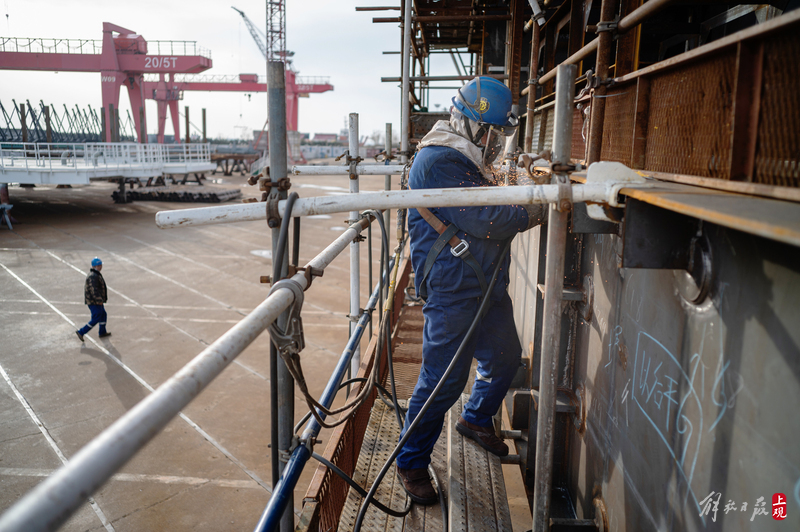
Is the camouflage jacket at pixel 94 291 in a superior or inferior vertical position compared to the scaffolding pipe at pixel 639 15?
inferior

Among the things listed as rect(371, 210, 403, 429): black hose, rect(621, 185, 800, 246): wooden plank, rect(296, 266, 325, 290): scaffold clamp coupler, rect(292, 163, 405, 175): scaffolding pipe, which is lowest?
rect(371, 210, 403, 429): black hose

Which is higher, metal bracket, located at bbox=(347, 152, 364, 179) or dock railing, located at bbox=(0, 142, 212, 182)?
dock railing, located at bbox=(0, 142, 212, 182)

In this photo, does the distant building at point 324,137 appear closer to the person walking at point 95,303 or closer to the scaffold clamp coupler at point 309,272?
the person walking at point 95,303

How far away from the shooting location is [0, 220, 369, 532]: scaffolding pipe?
712 mm

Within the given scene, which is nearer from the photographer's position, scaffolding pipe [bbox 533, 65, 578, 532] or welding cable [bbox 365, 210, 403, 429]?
scaffolding pipe [bbox 533, 65, 578, 532]

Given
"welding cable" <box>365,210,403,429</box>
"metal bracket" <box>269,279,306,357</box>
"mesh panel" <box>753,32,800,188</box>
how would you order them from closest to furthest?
"mesh panel" <box>753,32,800,188</box>, "metal bracket" <box>269,279,306,357</box>, "welding cable" <box>365,210,403,429</box>

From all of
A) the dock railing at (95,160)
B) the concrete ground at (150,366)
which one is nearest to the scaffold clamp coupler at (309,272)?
the concrete ground at (150,366)

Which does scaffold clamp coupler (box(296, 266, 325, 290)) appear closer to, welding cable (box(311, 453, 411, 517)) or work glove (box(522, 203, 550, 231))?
welding cable (box(311, 453, 411, 517))

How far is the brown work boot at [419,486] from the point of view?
2.97m

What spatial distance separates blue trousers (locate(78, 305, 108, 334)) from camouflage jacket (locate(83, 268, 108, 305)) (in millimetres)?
88

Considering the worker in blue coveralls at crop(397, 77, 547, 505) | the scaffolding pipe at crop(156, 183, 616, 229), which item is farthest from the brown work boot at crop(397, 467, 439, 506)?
the scaffolding pipe at crop(156, 183, 616, 229)

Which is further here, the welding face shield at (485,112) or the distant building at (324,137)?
the distant building at (324,137)

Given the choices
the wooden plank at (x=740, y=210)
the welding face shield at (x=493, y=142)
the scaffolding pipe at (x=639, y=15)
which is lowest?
the wooden plank at (x=740, y=210)

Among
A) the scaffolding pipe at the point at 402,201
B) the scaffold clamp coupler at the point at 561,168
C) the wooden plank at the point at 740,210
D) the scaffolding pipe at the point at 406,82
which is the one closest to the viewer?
the wooden plank at the point at 740,210
